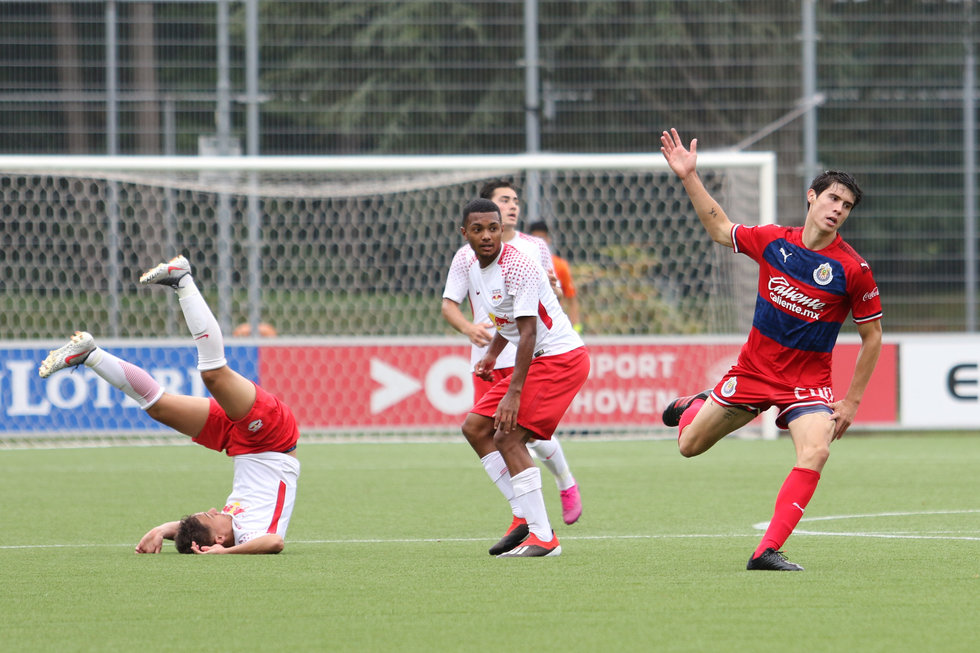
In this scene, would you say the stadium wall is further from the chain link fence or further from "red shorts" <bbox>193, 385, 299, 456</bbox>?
"red shorts" <bbox>193, 385, 299, 456</bbox>

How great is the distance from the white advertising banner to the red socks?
368 inches

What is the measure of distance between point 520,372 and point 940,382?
9.39m

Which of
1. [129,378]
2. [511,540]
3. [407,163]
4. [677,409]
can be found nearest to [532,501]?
[511,540]

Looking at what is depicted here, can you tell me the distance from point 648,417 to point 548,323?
7913 mm

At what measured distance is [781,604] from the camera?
5.48 metres

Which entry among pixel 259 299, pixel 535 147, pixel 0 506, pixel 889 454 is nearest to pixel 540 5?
pixel 535 147

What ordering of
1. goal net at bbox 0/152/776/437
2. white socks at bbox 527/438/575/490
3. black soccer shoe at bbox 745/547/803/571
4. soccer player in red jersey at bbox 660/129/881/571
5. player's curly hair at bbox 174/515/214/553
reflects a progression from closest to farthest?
black soccer shoe at bbox 745/547/803/571 < soccer player in red jersey at bbox 660/129/881/571 < player's curly hair at bbox 174/515/214/553 < white socks at bbox 527/438/575/490 < goal net at bbox 0/152/776/437

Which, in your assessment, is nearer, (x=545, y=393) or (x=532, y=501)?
(x=532, y=501)

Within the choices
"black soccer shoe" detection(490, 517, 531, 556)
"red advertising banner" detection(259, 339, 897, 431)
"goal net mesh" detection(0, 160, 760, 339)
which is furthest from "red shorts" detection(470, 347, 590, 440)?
"goal net mesh" detection(0, 160, 760, 339)

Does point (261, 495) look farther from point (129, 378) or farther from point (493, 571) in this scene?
point (493, 571)

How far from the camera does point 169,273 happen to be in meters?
7.76

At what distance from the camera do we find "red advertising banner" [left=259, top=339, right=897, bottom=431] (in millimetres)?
15188

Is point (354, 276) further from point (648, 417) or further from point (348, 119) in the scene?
point (648, 417)

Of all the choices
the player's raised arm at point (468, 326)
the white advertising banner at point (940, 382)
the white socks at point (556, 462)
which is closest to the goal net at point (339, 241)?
the white advertising banner at point (940, 382)
